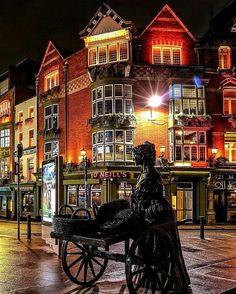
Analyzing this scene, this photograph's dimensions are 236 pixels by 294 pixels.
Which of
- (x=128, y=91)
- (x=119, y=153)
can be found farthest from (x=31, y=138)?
(x=128, y=91)

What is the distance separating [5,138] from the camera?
4462cm

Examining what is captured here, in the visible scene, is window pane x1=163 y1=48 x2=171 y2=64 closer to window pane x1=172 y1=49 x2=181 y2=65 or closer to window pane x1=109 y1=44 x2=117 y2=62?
window pane x1=172 y1=49 x2=181 y2=65

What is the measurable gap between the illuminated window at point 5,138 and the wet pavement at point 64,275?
29038mm

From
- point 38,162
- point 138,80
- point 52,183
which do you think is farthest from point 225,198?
point 52,183

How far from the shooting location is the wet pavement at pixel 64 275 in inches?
347

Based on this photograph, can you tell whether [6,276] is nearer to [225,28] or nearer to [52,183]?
[52,183]

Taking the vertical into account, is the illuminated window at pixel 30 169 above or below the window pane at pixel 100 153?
below

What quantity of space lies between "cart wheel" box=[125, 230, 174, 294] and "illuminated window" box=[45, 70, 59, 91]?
100ft

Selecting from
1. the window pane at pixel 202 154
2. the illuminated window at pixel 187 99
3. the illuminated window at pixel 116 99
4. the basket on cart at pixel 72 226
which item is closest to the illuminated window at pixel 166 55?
the illuminated window at pixel 187 99

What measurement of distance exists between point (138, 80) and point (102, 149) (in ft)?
18.0

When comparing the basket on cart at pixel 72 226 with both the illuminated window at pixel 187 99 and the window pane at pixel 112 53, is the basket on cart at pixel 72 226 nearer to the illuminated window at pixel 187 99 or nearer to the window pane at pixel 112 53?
the illuminated window at pixel 187 99

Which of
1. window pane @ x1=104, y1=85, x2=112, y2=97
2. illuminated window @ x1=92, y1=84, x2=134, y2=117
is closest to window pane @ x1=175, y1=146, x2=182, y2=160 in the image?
illuminated window @ x1=92, y1=84, x2=134, y2=117

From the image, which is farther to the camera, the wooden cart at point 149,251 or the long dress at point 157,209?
the long dress at point 157,209

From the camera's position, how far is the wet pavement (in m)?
8.81
